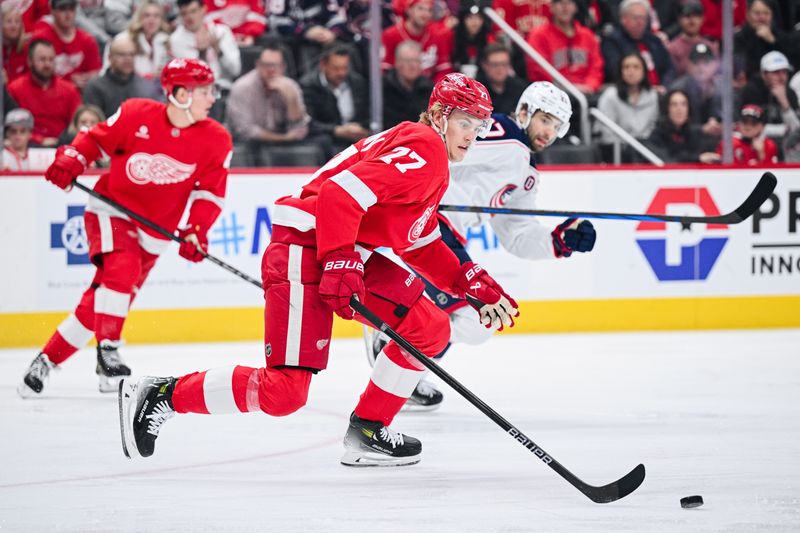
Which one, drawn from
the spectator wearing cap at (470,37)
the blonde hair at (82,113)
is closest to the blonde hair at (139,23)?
the blonde hair at (82,113)

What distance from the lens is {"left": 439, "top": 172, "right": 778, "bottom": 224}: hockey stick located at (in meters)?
3.53

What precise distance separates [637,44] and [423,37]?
123 centimetres

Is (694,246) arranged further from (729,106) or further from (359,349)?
(359,349)

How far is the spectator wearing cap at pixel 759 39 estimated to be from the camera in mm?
6520

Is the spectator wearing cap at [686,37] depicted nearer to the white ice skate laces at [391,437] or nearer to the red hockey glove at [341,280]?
the white ice skate laces at [391,437]

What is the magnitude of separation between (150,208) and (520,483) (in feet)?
7.11

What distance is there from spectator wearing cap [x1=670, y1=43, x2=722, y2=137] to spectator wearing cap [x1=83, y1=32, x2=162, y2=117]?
9.40 ft

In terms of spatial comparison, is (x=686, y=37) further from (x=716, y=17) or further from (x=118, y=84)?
(x=118, y=84)

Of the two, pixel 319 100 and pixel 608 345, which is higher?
pixel 319 100

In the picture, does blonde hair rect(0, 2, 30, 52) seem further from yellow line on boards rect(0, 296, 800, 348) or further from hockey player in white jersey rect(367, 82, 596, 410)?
hockey player in white jersey rect(367, 82, 596, 410)

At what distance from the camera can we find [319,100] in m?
6.22

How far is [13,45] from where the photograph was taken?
19.2 ft

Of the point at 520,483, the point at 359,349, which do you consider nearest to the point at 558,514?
the point at 520,483

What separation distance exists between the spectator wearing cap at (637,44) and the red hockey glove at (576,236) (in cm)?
313
